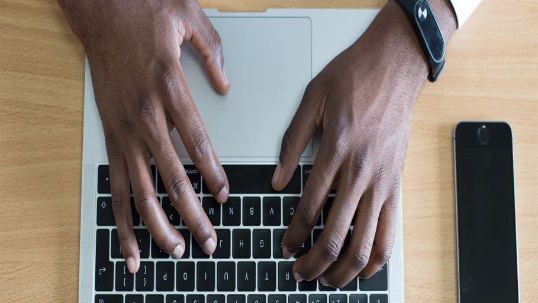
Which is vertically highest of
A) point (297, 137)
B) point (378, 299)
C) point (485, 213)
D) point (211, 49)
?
point (211, 49)

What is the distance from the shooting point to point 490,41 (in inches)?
31.5

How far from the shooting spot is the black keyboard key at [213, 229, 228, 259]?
0.75 meters

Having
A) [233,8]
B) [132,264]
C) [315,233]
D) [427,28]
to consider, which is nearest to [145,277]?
[132,264]

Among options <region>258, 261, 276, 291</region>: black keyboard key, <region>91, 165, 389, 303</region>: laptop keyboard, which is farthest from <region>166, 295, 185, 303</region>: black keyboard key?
<region>258, 261, 276, 291</region>: black keyboard key

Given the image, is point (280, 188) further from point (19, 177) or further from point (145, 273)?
point (19, 177)

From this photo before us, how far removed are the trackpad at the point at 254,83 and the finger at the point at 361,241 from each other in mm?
106

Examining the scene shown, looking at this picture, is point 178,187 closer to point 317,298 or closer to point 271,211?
point 271,211

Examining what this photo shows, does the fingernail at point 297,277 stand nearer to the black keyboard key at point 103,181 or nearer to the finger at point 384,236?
the finger at point 384,236

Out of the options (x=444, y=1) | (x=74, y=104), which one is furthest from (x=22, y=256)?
(x=444, y=1)

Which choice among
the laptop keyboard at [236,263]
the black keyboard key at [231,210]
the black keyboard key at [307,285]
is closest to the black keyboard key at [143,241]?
the laptop keyboard at [236,263]

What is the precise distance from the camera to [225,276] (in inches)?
29.3

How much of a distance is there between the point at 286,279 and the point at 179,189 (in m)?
0.18

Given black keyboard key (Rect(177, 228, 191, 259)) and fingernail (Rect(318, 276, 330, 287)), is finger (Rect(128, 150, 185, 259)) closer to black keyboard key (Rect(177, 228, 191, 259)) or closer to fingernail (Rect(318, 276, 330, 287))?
black keyboard key (Rect(177, 228, 191, 259))

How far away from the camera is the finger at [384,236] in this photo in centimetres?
73
